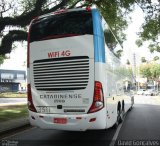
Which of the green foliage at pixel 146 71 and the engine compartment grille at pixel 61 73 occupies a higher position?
the green foliage at pixel 146 71

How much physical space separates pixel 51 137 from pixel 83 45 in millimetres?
3626

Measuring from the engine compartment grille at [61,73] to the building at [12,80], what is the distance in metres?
81.5

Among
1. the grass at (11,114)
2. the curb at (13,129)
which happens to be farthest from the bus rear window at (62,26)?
the grass at (11,114)

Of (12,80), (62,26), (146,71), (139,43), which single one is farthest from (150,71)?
(62,26)

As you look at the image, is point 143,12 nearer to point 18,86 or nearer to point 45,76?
point 45,76

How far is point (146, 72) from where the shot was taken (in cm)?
10262

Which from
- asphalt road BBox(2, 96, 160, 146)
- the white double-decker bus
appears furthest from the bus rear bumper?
asphalt road BBox(2, 96, 160, 146)

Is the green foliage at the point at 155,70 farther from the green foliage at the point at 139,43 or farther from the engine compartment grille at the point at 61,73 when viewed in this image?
the engine compartment grille at the point at 61,73

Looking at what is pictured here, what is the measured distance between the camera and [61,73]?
33.8 ft

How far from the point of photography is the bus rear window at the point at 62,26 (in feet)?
33.3

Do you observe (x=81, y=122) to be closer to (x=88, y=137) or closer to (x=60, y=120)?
(x=60, y=120)

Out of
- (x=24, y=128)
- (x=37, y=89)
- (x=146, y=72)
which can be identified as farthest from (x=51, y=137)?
(x=146, y=72)

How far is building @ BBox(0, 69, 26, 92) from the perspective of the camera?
92506 mm

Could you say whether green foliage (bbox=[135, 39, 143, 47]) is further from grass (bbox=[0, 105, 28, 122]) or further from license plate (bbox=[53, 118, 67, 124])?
license plate (bbox=[53, 118, 67, 124])
